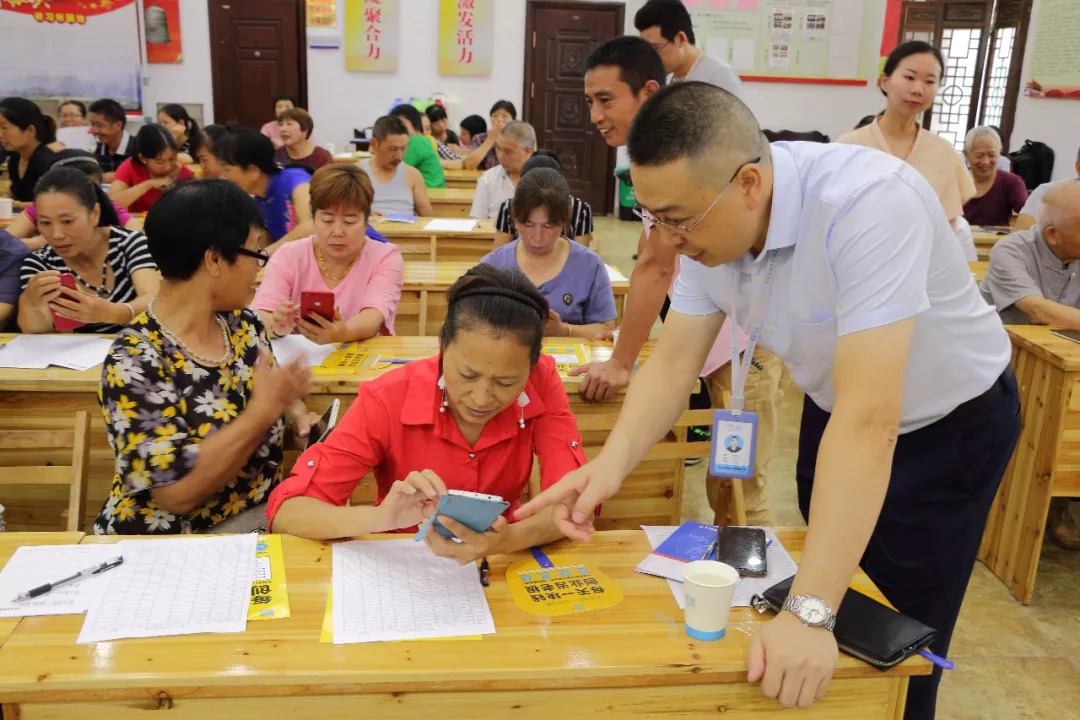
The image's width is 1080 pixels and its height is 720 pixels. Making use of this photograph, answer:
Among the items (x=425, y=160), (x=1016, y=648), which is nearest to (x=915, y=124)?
(x=1016, y=648)

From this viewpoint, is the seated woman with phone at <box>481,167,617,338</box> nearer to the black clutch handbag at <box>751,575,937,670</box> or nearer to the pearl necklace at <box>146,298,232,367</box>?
the pearl necklace at <box>146,298,232,367</box>

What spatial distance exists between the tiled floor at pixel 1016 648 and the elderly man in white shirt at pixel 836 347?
87 cm

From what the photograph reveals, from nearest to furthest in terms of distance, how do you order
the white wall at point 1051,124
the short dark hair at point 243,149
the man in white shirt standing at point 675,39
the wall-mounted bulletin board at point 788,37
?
the man in white shirt standing at point 675,39 < the short dark hair at point 243,149 < the white wall at point 1051,124 < the wall-mounted bulletin board at point 788,37

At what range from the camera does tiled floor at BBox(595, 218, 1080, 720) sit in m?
2.32

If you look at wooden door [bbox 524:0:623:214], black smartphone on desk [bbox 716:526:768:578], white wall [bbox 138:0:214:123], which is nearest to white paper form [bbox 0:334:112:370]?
black smartphone on desk [bbox 716:526:768:578]

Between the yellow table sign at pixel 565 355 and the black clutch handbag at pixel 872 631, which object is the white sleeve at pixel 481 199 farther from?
the black clutch handbag at pixel 872 631

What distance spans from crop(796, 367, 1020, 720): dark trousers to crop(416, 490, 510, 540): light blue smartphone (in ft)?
1.92

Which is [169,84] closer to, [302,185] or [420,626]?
[302,185]

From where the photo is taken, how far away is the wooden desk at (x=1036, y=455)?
109 inches

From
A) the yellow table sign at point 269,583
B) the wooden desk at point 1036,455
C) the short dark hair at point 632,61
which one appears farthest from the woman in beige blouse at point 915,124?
the yellow table sign at point 269,583

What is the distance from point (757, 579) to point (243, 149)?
348 cm

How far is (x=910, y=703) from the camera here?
1.66 m

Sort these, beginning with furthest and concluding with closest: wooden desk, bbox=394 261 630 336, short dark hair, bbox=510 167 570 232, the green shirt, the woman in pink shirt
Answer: the green shirt < wooden desk, bbox=394 261 630 336 < short dark hair, bbox=510 167 570 232 < the woman in pink shirt

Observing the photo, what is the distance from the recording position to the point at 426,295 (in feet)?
12.4
